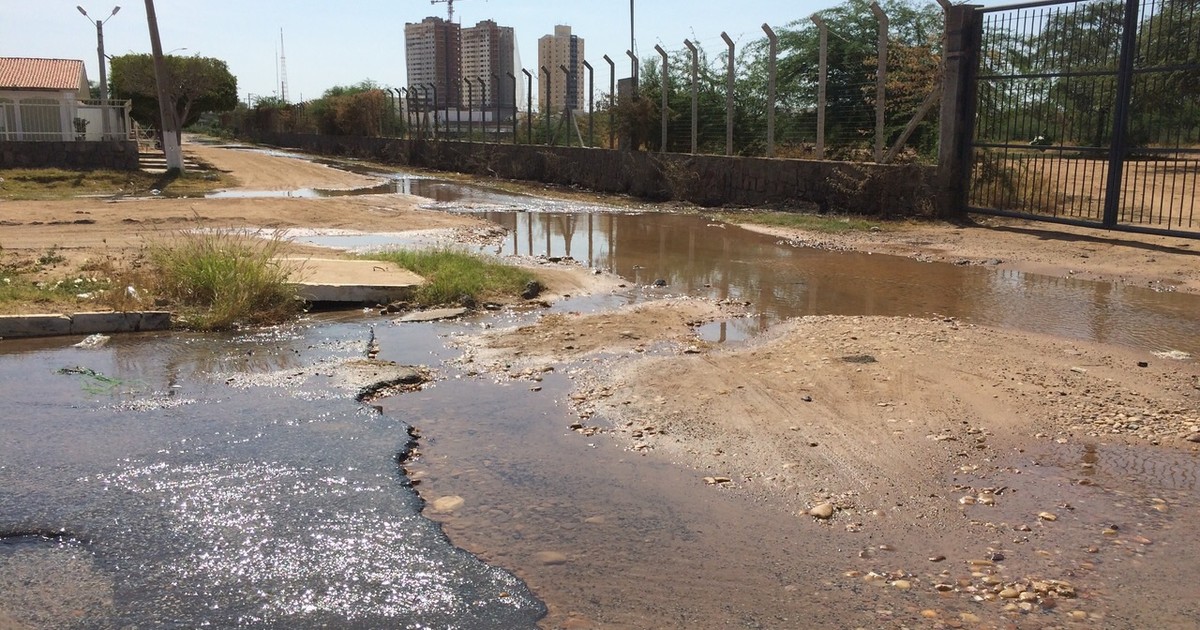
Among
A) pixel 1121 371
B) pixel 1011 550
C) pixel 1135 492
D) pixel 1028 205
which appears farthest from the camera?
pixel 1028 205

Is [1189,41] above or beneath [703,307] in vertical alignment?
above

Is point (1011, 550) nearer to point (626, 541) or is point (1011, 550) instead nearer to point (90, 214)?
point (626, 541)

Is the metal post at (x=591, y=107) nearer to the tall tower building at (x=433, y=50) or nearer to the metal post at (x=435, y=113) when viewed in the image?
the metal post at (x=435, y=113)

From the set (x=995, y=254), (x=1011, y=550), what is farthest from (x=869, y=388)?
(x=995, y=254)

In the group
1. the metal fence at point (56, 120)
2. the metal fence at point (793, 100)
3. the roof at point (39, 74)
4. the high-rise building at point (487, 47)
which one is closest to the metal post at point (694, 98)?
the metal fence at point (793, 100)

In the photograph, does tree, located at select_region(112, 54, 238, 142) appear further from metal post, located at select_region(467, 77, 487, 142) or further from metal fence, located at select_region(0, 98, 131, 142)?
metal post, located at select_region(467, 77, 487, 142)

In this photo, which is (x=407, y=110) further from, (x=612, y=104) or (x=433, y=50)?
(x=433, y=50)

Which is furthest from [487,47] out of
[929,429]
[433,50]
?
[929,429]

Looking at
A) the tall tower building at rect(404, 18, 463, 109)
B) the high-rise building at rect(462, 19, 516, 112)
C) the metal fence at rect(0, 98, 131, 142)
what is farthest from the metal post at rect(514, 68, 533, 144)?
the tall tower building at rect(404, 18, 463, 109)

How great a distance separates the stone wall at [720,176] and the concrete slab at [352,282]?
28.5ft

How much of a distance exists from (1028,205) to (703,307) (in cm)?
834

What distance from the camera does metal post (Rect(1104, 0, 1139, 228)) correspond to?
12016 mm

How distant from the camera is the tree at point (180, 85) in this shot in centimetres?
3728

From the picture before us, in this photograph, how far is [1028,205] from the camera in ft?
47.7
